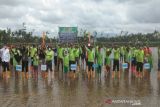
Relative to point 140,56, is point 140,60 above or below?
below

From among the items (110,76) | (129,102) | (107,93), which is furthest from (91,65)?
(129,102)

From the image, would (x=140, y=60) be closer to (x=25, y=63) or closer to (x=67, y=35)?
(x=25, y=63)

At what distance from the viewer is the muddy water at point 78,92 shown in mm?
13355

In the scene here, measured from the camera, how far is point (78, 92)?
15.9 metres

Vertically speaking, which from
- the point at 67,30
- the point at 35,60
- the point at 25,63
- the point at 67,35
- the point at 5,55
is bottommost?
the point at 25,63

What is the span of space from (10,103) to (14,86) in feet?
15.0

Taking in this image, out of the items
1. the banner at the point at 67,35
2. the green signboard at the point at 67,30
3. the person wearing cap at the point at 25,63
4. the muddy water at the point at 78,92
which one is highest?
the green signboard at the point at 67,30

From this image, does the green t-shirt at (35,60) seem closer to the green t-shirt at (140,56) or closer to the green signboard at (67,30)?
the green t-shirt at (140,56)

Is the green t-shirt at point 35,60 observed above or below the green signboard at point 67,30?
below

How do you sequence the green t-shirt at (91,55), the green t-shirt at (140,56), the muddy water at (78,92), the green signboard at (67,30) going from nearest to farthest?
the muddy water at (78,92), the green t-shirt at (91,55), the green t-shirt at (140,56), the green signboard at (67,30)

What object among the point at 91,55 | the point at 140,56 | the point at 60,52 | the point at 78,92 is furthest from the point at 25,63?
the point at 140,56

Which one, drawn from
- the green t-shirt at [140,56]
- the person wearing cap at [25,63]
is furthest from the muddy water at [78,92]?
the green t-shirt at [140,56]

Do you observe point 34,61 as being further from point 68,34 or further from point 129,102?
point 68,34

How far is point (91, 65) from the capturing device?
2081 centimetres
